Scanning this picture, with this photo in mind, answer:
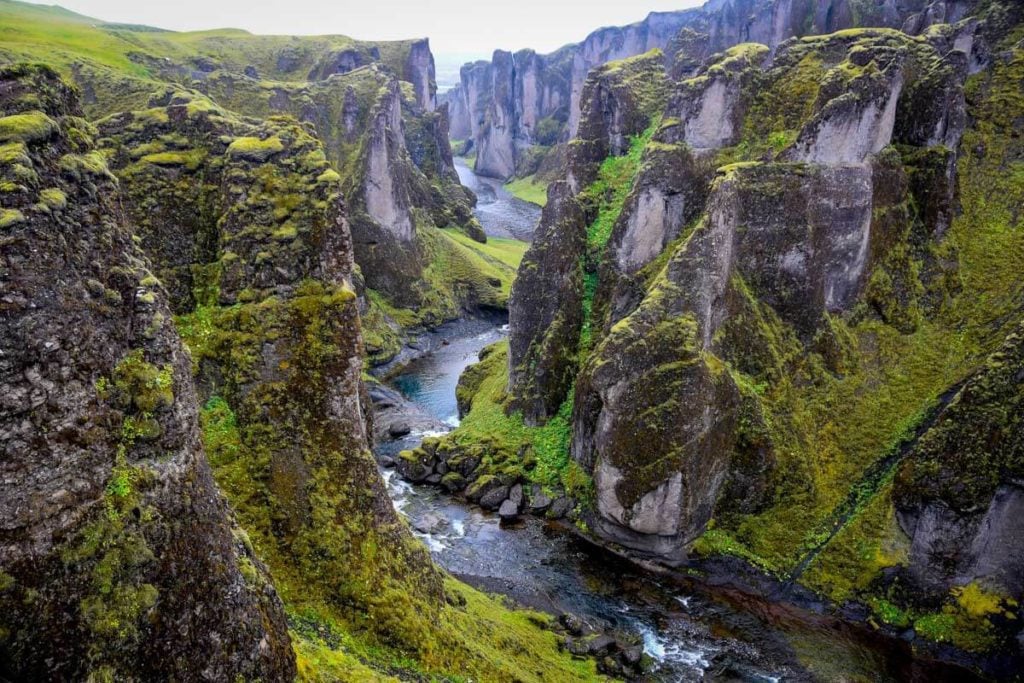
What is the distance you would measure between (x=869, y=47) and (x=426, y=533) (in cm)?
3040

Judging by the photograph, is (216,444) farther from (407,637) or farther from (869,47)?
(869,47)

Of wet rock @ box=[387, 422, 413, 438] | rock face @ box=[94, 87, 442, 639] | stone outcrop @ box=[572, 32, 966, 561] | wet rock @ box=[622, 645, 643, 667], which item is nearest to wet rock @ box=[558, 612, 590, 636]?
wet rock @ box=[622, 645, 643, 667]

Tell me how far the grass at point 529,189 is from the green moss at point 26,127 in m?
111

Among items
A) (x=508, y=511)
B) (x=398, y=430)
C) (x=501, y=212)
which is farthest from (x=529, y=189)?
(x=508, y=511)

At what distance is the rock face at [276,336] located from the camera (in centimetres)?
1510

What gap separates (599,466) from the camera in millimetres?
29969

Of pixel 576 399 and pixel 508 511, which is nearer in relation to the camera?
pixel 508 511

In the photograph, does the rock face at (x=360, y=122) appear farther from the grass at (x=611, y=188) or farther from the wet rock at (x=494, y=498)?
the wet rock at (x=494, y=498)

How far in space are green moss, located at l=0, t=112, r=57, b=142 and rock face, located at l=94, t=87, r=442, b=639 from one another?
22.3 feet

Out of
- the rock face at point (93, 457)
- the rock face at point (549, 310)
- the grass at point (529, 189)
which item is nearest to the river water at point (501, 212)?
the grass at point (529, 189)

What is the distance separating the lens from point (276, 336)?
50.6ft

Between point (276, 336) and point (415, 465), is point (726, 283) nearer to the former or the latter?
point (415, 465)

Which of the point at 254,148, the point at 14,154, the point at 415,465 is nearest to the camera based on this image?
the point at 14,154

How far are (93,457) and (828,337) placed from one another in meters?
29.3
